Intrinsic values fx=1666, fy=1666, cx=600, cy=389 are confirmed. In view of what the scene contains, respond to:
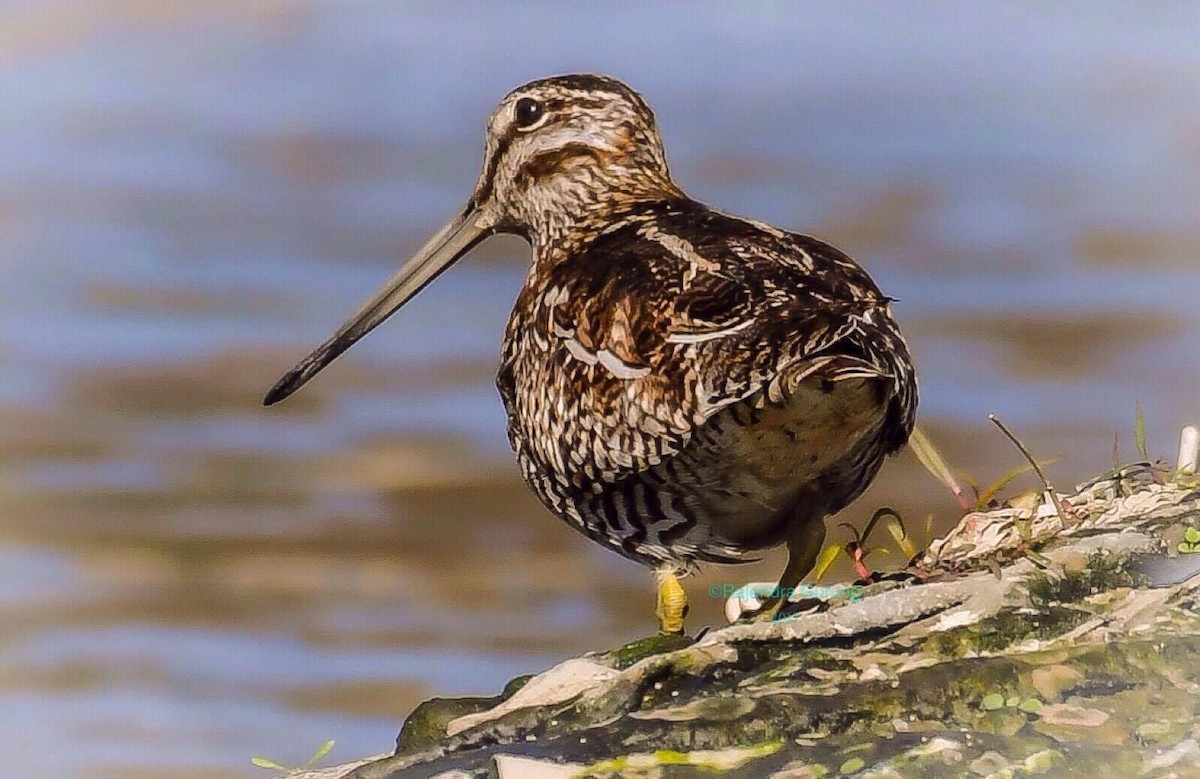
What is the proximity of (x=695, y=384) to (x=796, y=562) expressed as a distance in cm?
67

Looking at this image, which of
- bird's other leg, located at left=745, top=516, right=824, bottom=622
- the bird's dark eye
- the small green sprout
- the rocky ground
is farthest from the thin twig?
the bird's dark eye

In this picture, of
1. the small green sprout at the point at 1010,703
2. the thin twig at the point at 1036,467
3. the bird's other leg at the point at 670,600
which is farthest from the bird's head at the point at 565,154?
the small green sprout at the point at 1010,703

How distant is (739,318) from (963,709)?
66cm

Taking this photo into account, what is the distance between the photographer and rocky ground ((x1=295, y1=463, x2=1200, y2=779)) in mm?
2299

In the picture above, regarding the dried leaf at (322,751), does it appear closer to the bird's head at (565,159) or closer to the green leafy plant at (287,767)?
the green leafy plant at (287,767)

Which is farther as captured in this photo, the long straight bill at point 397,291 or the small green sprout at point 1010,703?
the long straight bill at point 397,291

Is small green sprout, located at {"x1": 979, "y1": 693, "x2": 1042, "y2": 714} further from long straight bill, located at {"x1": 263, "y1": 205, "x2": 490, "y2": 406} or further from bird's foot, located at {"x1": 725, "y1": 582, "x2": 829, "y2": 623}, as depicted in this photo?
long straight bill, located at {"x1": 263, "y1": 205, "x2": 490, "y2": 406}

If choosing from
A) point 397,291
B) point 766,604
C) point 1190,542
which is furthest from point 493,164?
point 1190,542

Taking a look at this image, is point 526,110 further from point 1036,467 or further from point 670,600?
point 1036,467

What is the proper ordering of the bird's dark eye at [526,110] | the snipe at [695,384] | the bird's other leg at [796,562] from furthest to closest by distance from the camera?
the bird's dark eye at [526,110], the bird's other leg at [796,562], the snipe at [695,384]

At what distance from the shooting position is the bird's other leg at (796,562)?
3.02 metres

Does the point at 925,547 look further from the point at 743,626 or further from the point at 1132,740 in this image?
the point at 1132,740

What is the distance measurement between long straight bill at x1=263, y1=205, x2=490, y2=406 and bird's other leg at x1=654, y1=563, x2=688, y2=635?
41.0 inches

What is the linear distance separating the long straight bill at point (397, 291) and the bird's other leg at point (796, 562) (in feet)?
3.79
